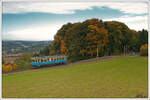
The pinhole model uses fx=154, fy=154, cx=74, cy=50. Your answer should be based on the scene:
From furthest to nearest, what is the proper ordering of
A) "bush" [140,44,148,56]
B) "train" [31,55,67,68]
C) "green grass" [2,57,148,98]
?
"train" [31,55,67,68] < "bush" [140,44,148,56] < "green grass" [2,57,148,98]

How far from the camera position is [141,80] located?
2.52 m

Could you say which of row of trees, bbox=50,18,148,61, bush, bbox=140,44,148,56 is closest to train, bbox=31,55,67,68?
row of trees, bbox=50,18,148,61

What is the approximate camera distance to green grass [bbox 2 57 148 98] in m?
2.41

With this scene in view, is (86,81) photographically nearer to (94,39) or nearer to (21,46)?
(94,39)

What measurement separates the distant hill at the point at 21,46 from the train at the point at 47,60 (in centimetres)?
20

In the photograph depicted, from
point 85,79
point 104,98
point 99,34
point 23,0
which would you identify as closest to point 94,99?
point 104,98

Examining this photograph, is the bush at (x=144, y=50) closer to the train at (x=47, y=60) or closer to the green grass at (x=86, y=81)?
the green grass at (x=86, y=81)

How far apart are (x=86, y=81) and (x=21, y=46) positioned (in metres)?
1.28

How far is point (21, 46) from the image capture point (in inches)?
106

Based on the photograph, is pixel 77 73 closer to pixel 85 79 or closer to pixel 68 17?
pixel 85 79

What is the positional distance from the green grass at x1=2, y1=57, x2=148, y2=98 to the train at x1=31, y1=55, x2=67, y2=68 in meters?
0.15

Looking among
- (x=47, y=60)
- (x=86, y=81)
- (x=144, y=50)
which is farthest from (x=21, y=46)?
(x=144, y=50)

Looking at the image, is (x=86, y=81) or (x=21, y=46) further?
(x=21, y=46)

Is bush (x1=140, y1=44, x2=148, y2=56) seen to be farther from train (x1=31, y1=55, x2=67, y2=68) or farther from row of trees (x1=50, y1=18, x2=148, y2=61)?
train (x1=31, y1=55, x2=67, y2=68)
